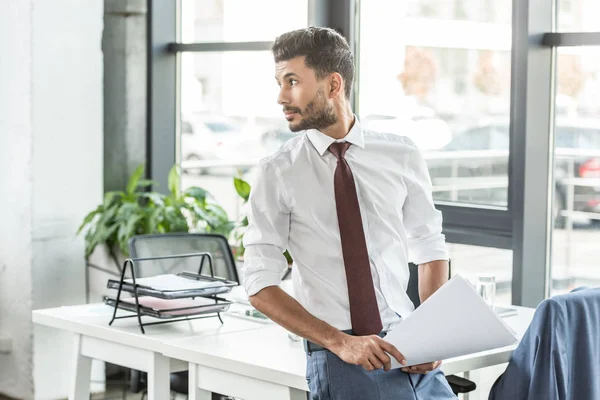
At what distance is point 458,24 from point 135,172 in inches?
77.2

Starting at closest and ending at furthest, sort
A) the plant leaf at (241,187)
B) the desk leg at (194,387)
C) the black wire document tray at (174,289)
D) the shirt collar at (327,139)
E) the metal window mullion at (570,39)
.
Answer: the shirt collar at (327,139)
the desk leg at (194,387)
the black wire document tray at (174,289)
the metal window mullion at (570,39)
the plant leaf at (241,187)

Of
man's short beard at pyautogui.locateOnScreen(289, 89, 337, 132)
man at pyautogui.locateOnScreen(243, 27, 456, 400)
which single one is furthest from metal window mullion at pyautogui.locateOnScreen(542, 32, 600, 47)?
man's short beard at pyautogui.locateOnScreen(289, 89, 337, 132)

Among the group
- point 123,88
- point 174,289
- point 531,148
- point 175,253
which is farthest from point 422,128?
point 123,88

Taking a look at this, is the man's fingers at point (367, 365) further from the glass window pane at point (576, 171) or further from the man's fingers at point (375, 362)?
the glass window pane at point (576, 171)

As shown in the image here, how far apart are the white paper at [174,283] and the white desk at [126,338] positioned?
5.2 inches

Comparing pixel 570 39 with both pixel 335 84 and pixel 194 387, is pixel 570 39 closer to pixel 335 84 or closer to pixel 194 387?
pixel 335 84

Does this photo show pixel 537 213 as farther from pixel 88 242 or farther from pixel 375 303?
pixel 88 242

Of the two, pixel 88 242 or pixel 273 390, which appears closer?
pixel 273 390

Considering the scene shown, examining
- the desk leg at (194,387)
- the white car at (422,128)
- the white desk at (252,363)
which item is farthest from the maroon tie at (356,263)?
the white car at (422,128)

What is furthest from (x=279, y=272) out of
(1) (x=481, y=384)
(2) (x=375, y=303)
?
(1) (x=481, y=384)

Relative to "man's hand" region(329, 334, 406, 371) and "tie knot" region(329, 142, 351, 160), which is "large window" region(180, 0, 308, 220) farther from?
"man's hand" region(329, 334, 406, 371)

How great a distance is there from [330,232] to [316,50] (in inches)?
15.6

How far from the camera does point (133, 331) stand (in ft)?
9.82

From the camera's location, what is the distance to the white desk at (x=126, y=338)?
2.89 metres
